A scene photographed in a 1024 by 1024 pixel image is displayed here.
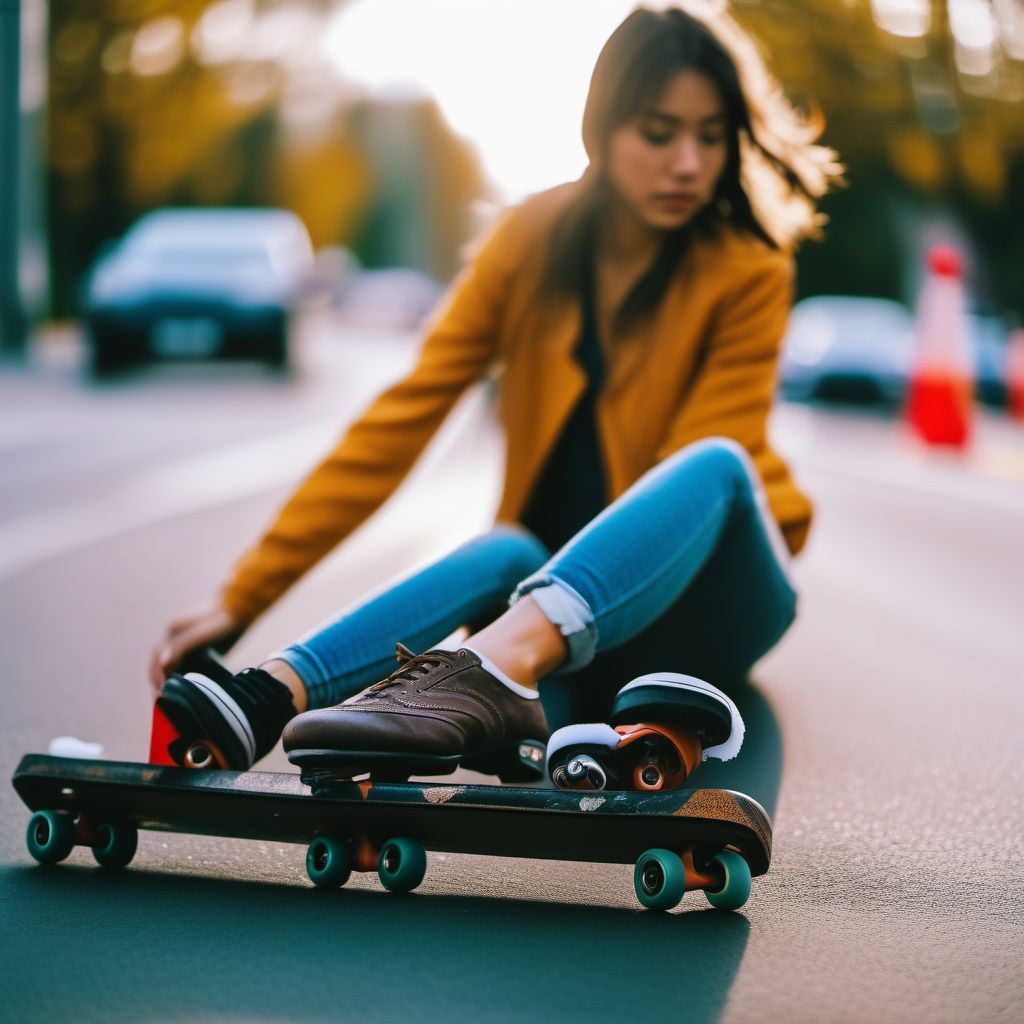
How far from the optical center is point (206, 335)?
46.6 ft

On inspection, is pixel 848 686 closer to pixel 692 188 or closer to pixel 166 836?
pixel 692 188

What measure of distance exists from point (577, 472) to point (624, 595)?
3.06 feet

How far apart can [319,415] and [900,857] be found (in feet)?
30.9

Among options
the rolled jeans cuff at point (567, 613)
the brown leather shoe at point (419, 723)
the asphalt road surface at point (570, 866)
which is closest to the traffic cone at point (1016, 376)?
the asphalt road surface at point (570, 866)

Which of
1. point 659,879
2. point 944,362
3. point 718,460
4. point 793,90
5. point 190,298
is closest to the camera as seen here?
point 659,879

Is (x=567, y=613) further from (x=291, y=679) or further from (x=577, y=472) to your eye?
(x=577, y=472)

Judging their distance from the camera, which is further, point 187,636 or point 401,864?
point 187,636

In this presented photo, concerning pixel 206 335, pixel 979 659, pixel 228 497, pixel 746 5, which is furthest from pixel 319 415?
pixel 746 5

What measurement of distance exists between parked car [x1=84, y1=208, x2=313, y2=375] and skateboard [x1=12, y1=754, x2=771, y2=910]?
12.1 metres

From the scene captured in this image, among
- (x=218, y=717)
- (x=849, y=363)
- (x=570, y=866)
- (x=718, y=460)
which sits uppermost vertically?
(x=718, y=460)

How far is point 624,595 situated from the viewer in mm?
2365

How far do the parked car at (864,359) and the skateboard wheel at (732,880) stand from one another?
16.4 meters

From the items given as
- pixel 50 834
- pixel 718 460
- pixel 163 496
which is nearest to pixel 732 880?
pixel 718 460

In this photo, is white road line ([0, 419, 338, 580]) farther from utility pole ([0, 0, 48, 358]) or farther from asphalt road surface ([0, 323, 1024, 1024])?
utility pole ([0, 0, 48, 358])
